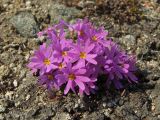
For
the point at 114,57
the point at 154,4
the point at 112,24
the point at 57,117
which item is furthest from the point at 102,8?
the point at 57,117

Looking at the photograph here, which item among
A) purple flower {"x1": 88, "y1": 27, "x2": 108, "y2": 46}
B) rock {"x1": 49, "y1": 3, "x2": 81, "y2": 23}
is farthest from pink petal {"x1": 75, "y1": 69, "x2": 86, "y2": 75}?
rock {"x1": 49, "y1": 3, "x2": 81, "y2": 23}

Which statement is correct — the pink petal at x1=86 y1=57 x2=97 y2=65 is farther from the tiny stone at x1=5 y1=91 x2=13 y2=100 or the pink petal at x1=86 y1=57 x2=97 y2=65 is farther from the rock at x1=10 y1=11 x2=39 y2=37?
the rock at x1=10 y1=11 x2=39 y2=37

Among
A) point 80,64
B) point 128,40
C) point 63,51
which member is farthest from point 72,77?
point 128,40

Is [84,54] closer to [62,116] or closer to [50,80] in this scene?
[50,80]

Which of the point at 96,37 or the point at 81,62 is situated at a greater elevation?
the point at 96,37

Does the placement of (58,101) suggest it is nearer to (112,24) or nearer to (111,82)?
(111,82)

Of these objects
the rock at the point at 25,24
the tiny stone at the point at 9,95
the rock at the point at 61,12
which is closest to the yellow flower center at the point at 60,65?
the tiny stone at the point at 9,95
